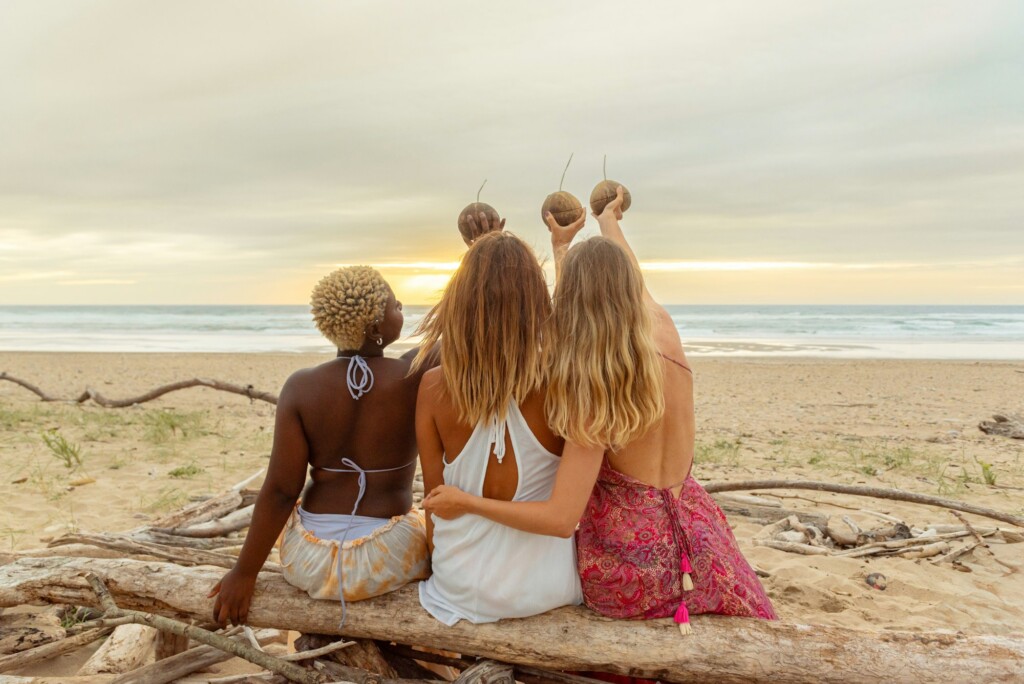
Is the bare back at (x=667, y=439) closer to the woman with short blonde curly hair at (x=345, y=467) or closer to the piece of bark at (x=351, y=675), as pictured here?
the woman with short blonde curly hair at (x=345, y=467)

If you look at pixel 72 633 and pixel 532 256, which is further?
pixel 72 633

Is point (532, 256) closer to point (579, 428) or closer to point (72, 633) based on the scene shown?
point (579, 428)

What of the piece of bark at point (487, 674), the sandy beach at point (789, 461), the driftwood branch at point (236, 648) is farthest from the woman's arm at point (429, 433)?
the sandy beach at point (789, 461)

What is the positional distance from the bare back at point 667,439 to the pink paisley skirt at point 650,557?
0.05 metres

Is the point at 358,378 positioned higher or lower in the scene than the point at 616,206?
lower

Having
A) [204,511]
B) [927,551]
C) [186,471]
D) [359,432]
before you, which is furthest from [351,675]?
[186,471]

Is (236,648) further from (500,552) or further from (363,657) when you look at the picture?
(500,552)

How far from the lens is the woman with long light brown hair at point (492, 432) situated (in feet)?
7.64

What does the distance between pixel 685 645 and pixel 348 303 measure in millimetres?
1666

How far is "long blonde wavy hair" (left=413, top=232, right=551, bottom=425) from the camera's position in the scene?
7.63 ft

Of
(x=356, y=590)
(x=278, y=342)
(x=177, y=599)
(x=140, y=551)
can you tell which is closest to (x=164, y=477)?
(x=140, y=551)

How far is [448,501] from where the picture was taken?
92.7 inches

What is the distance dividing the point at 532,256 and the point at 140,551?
2.90 m

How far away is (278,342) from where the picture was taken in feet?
100
